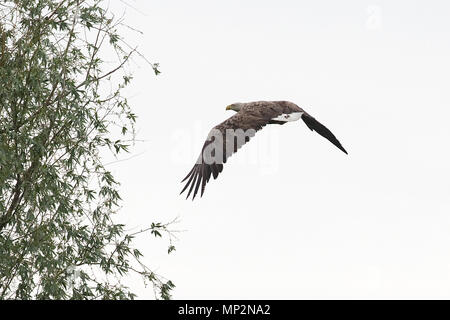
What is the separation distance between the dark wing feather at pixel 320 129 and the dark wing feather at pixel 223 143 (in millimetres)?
554

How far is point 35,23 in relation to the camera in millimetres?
14094

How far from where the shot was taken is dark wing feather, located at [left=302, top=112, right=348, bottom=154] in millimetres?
14289

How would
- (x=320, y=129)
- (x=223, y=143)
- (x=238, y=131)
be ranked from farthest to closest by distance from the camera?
(x=320, y=129)
(x=238, y=131)
(x=223, y=143)

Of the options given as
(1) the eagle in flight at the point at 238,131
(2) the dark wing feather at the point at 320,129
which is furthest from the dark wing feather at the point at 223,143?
(2) the dark wing feather at the point at 320,129

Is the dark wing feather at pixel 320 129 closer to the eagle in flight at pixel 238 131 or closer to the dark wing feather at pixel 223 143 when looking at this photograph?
the eagle in flight at pixel 238 131

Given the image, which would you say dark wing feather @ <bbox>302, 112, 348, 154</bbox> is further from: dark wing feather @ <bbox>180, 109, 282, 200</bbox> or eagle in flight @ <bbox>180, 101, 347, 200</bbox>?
dark wing feather @ <bbox>180, 109, 282, 200</bbox>

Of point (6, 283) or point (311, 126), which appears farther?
point (311, 126)

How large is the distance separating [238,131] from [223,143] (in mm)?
373

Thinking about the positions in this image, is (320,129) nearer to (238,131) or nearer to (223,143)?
(238,131)

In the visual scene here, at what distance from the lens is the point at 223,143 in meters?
13.1

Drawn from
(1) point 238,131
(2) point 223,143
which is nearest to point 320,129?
(1) point 238,131
